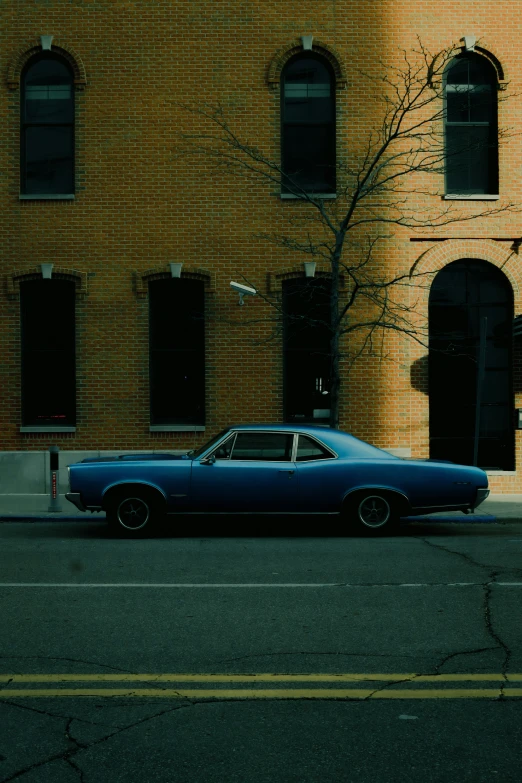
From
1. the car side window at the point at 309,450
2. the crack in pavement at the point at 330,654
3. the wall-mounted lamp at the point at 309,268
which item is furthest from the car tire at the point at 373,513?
the wall-mounted lamp at the point at 309,268

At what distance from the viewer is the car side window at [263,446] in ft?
39.3

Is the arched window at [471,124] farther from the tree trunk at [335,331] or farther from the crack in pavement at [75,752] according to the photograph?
the crack in pavement at [75,752]

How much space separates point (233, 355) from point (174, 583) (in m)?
8.78

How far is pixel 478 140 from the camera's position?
17.4m

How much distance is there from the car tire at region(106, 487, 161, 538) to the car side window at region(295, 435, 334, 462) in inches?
74.5

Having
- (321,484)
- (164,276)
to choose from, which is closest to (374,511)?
(321,484)

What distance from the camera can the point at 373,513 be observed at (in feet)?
39.2

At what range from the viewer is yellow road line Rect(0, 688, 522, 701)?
5.21 m

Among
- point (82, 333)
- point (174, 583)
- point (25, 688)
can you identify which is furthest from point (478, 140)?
point (25, 688)

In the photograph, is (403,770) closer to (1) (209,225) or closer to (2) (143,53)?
(1) (209,225)

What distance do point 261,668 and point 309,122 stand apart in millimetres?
13348

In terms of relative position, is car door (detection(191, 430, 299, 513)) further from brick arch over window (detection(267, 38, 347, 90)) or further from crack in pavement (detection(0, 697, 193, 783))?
brick arch over window (detection(267, 38, 347, 90))

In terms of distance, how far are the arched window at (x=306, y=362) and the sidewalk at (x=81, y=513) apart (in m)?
3.59

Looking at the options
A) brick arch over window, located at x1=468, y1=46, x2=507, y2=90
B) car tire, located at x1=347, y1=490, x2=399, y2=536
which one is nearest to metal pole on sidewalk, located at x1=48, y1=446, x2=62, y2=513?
car tire, located at x1=347, y1=490, x2=399, y2=536
